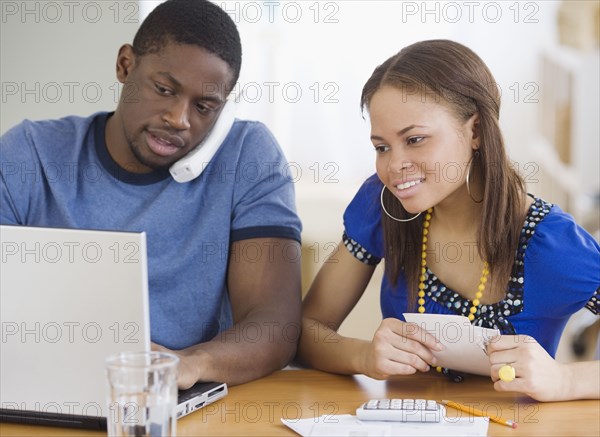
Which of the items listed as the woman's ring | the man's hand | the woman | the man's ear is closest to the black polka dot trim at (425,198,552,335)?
the woman

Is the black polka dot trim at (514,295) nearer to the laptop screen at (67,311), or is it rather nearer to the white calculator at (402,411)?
the white calculator at (402,411)

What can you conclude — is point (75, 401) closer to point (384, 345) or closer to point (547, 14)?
point (384, 345)

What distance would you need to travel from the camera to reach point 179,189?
1674mm

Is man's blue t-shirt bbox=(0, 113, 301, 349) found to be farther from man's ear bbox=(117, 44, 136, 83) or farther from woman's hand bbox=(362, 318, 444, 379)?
woman's hand bbox=(362, 318, 444, 379)

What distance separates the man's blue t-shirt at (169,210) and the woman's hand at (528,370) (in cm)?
51

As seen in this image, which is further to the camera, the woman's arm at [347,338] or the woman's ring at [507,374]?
the woman's arm at [347,338]

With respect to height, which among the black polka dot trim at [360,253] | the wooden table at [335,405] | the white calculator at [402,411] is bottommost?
the wooden table at [335,405]

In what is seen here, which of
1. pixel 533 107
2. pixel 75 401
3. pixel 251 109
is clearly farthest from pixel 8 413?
pixel 533 107

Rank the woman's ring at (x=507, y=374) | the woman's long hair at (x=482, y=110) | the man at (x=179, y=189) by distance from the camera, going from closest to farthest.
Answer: the woman's ring at (x=507, y=374) < the woman's long hair at (x=482, y=110) < the man at (x=179, y=189)

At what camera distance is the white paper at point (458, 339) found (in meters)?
1.27

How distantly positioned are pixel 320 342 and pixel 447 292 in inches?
9.6

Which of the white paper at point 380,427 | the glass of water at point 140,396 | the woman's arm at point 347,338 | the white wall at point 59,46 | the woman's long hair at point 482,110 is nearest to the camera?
the glass of water at point 140,396

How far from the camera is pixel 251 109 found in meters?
3.52

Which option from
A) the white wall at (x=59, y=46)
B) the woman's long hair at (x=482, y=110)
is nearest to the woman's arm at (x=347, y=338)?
the woman's long hair at (x=482, y=110)
